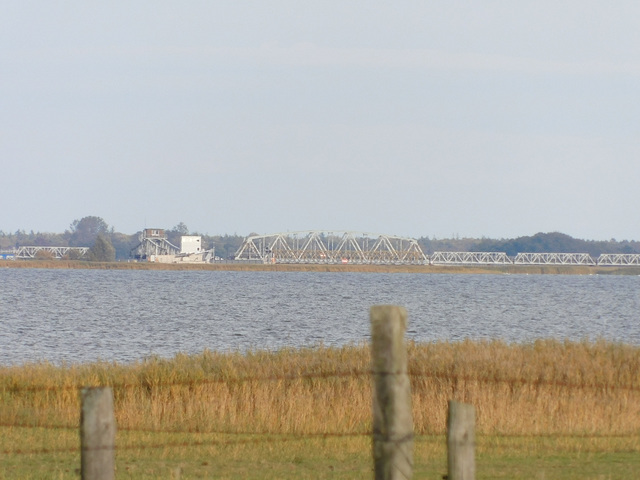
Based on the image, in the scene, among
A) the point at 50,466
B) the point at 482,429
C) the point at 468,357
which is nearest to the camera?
the point at 50,466

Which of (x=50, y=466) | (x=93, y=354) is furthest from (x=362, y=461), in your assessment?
(x=93, y=354)

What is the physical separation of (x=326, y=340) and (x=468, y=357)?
1002 inches

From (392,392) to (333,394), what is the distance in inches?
473

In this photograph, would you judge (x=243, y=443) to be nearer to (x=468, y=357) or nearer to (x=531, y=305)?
(x=468, y=357)

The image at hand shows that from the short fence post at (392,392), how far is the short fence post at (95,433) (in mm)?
1527

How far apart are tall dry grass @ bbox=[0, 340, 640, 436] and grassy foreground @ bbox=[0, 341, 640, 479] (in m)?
0.04

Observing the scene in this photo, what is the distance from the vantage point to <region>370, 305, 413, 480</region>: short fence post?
5.27 meters

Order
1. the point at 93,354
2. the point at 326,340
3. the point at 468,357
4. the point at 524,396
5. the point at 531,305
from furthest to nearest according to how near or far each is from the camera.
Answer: the point at 531,305 < the point at 326,340 < the point at 93,354 < the point at 468,357 < the point at 524,396

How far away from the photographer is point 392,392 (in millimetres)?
5297

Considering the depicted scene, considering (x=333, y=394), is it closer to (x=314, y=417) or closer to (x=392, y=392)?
(x=314, y=417)

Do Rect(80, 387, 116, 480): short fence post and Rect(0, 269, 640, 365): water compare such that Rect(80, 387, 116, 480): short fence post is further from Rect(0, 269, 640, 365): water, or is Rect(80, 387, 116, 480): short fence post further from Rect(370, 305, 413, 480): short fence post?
Rect(0, 269, 640, 365): water

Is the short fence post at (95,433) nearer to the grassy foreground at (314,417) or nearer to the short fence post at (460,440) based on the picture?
the short fence post at (460,440)

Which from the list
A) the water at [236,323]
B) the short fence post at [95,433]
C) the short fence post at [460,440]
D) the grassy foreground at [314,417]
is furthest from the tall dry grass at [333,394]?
the water at [236,323]

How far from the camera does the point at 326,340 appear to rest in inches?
1815
